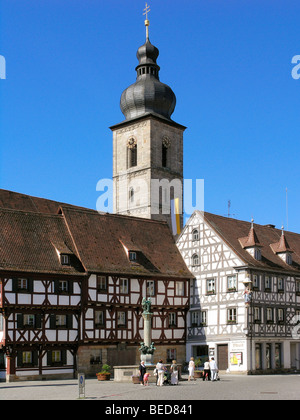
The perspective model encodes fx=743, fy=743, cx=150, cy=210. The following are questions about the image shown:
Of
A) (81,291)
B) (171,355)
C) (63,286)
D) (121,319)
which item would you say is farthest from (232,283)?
(63,286)

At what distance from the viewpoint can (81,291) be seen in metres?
47.3

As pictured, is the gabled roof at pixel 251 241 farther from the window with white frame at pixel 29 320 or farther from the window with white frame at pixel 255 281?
the window with white frame at pixel 29 320

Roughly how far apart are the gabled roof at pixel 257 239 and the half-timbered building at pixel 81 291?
12.9ft

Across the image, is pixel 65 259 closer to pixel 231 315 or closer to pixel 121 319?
pixel 121 319

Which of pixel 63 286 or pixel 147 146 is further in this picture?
pixel 147 146

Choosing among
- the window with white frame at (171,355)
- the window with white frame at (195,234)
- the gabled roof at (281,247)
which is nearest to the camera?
the window with white frame at (171,355)

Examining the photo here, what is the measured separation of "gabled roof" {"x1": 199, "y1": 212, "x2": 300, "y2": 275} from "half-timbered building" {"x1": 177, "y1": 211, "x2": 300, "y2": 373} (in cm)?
10

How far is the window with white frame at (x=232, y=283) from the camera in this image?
2029 inches

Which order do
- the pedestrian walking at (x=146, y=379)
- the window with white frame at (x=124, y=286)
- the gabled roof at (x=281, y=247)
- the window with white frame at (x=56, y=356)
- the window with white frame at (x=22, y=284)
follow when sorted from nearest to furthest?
the pedestrian walking at (x=146, y=379) < the window with white frame at (x=22, y=284) < the window with white frame at (x=56, y=356) < the window with white frame at (x=124, y=286) < the gabled roof at (x=281, y=247)

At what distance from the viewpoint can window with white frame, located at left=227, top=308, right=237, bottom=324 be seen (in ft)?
167

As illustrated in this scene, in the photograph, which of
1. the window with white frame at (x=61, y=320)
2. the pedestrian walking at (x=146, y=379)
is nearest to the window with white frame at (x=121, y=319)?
the window with white frame at (x=61, y=320)

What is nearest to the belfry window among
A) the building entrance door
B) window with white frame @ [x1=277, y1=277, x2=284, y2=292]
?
window with white frame @ [x1=277, y1=277, x2=284, y2=292]

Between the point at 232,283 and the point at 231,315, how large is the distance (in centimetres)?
223
